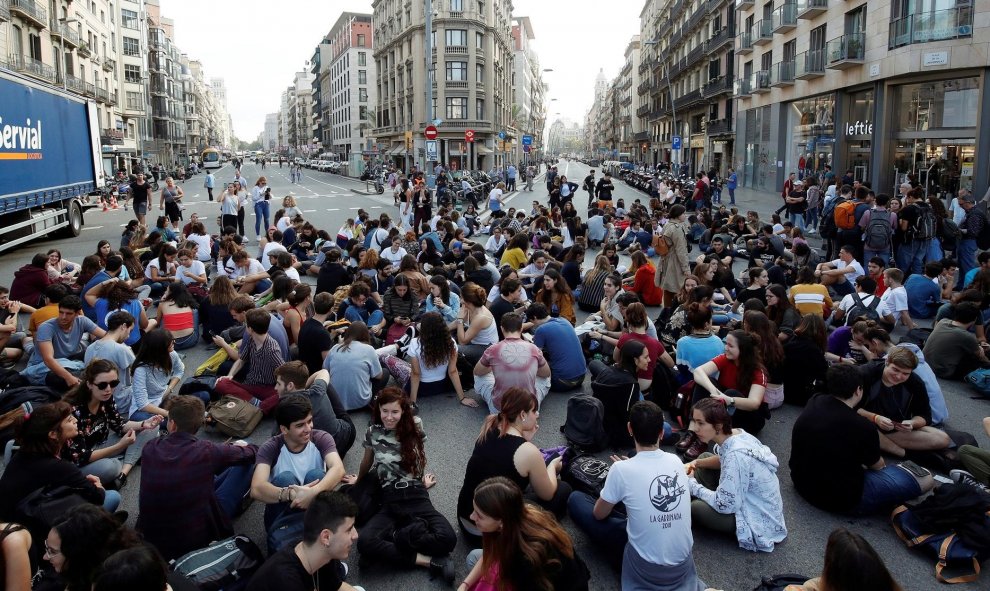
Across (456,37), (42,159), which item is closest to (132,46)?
(456,37)

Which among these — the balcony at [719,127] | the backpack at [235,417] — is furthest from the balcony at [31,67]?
the balcony at [719,127]

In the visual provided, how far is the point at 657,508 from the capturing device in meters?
3.99

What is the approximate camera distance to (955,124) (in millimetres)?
22266

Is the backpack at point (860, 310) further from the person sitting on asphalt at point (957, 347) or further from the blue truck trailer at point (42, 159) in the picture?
the blue truck trailer at point (42, 159)

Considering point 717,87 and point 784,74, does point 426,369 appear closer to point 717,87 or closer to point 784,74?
point 784,74

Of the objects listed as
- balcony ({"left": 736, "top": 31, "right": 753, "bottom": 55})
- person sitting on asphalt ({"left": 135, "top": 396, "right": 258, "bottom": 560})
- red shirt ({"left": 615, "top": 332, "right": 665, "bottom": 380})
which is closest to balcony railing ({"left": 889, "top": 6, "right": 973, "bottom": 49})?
balcony ({"left": 736, "top": 31, "right": 753, "bottom": 55})

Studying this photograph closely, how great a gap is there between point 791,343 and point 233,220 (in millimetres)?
16328

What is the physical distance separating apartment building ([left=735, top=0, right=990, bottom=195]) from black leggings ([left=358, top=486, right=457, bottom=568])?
23075 mm

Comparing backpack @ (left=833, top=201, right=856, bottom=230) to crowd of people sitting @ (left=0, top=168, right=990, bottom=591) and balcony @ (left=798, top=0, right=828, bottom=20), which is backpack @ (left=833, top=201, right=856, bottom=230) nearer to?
crowd of people sitting @ (left=0, top=168, right=990, bottom=591)

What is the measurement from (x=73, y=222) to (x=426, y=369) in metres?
19.5

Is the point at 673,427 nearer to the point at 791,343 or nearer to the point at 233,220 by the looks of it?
the point at 791,343

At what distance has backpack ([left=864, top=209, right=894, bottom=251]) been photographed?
12.7 m

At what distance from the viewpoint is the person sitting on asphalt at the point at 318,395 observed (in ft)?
18.2

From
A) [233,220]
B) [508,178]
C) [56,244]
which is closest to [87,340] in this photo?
[233,220]
